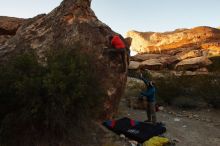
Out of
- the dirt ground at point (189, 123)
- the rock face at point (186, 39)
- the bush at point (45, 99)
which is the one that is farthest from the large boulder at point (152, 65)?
the bush at point (45, 99)

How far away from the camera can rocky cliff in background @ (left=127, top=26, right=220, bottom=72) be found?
36.6 m

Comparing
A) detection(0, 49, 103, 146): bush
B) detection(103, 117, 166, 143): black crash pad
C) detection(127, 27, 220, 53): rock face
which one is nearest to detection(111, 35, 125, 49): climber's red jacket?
detection(103, 117, 166, 143): black crash pad

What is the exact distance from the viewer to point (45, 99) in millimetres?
8797

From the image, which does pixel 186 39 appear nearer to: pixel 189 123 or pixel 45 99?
pixel 189 123

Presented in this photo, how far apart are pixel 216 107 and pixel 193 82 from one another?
3294 millimetres

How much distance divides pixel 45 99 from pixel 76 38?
346 centimetres

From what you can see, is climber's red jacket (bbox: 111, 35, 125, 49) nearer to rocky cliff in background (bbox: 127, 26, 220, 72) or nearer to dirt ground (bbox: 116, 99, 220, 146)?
dirt ground (bbox: 116, 99, 220, 146)

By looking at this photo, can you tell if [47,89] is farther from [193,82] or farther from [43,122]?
[193,82]

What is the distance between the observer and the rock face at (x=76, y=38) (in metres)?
11.5

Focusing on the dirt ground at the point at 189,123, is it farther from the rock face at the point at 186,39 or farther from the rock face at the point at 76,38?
the rock face at the point at 186,39

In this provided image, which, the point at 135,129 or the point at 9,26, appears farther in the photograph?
the point at 9,26

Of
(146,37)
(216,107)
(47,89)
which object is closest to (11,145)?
(47,89)

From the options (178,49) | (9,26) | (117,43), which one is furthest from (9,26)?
(178,49)

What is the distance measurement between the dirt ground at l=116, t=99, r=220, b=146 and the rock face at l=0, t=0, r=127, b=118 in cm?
154
